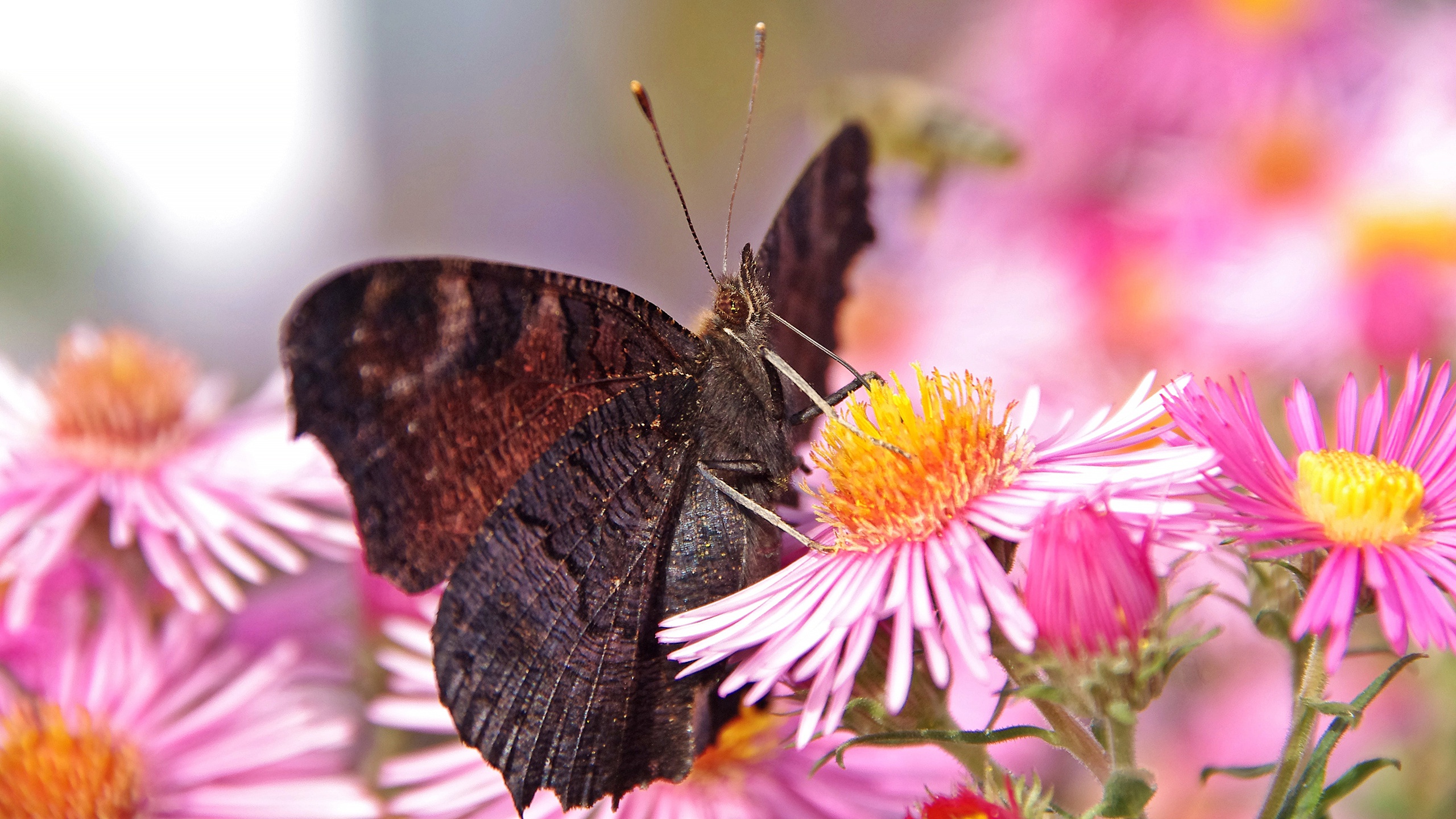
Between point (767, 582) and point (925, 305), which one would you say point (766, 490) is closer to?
point (767, 582)

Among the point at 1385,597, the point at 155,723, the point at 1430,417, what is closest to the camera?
Result: the point at 1385,597

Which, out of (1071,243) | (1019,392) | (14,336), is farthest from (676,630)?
(14,336)

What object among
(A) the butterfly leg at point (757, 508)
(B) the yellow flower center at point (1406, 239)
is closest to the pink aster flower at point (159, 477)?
(A) the butterfly leg at point (757, 508)

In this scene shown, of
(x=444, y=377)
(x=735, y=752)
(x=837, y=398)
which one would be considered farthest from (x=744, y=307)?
(x=735, y=752)

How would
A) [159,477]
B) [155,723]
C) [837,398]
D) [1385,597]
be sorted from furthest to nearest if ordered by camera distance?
[159,477] < [155,723] < [837,398] < [1385,597]

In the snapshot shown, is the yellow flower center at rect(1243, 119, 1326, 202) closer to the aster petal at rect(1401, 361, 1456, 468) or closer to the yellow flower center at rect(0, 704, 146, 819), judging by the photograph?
the aster petal at rect(1401, 361, 1456, 468)

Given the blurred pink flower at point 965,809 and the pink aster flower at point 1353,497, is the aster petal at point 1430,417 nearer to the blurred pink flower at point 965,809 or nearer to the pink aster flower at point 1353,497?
the pink aster flower at point 1353,497

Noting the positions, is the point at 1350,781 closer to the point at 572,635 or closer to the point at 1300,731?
the point at 1300,731
